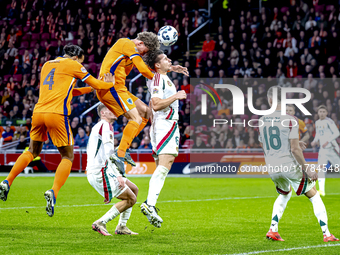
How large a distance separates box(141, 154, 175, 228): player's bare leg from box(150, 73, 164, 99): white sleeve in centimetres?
79

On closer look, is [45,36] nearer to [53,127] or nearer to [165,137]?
[53,127]

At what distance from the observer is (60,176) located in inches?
264

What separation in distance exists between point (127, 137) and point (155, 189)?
92cm

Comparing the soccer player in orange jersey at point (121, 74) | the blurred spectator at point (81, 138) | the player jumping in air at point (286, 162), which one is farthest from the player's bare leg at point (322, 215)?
the blurred spectator at point (81, 138)

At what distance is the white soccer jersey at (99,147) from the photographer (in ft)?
21.5

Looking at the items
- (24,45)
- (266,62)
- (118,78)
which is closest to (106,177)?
(118,78)

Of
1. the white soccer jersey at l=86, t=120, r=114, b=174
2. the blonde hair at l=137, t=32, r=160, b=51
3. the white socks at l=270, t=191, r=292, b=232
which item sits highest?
the blonde hair at l=137, t=32, r=160, b=51

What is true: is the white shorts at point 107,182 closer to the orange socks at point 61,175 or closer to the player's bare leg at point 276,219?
the orange socks at point 61,175

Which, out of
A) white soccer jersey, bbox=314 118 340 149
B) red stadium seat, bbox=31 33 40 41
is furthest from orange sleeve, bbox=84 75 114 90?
red stadium seat, bbox=31 33 40 41

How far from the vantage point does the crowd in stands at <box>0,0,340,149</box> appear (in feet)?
59.2

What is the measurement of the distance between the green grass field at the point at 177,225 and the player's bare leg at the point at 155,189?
304 millimetres

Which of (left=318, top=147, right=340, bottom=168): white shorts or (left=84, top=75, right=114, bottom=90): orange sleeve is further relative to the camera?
(left=318, top=147, right=340, bottom=168): white shorts

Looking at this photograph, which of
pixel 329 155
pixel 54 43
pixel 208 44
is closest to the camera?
pixel 329 155

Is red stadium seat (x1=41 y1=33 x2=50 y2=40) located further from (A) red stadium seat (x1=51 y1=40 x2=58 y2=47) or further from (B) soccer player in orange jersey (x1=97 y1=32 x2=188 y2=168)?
(B) soccer player in orange jersey (x1=97 y1=32 x2=188 y2=168)
